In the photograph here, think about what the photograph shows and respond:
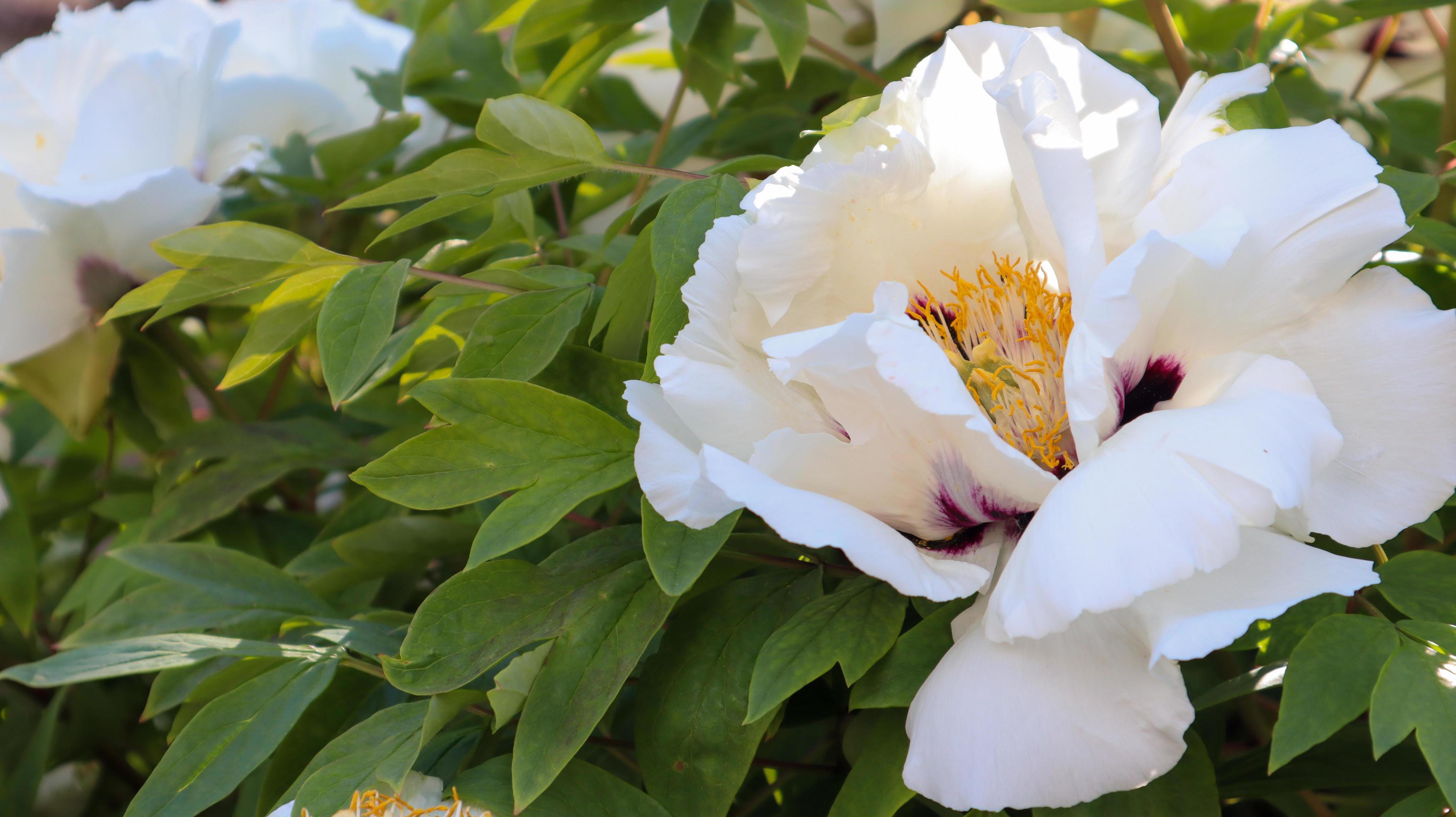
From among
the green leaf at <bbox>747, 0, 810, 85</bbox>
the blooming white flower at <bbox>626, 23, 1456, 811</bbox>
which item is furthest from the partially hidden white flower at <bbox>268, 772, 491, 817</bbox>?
the green leaf at <bbox>747, 0, 810, 85</bbox>

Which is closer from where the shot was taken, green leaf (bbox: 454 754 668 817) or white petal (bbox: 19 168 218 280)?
green leaf (bbox: 454 754 668 817)

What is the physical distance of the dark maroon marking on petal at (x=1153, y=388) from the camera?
0.29m

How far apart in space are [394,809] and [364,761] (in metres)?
0.02

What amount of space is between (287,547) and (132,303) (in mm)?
201

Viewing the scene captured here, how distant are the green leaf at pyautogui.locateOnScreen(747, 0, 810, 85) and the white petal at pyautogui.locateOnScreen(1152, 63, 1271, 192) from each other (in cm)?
19

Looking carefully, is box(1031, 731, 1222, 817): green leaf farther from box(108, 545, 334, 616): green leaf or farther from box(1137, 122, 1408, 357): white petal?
box(108, 545, 334, 616): green leaf

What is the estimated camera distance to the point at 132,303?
0.40m

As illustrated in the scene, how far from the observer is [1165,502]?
231 millimetres

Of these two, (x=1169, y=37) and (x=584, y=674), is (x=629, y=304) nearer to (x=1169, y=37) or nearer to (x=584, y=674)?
(x=584, y=674)

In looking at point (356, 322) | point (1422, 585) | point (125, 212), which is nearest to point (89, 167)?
point (125, 212)

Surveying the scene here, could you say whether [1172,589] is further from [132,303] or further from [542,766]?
[132,303]

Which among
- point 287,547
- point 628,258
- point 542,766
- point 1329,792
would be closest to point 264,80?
point 287,547

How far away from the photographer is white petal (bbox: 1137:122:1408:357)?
0.87 feet

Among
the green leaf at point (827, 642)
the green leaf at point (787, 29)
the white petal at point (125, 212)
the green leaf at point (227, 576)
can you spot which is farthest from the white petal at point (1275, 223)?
the white petal at point (125, 212)
